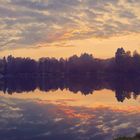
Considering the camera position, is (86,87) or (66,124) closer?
(66,124)

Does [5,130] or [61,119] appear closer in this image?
[5,130]

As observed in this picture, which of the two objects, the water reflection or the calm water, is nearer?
the calm water

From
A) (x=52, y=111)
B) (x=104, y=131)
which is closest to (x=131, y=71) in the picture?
(x=52, y=111)

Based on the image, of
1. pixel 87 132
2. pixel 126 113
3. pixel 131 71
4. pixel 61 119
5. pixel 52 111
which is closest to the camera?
pixel 87 132

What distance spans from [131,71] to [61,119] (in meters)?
163

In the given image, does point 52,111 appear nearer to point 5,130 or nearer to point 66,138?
point 5,130

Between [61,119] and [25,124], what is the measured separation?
4566 millimetres

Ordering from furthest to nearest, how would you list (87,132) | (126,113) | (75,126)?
1. (126,113)
2. (75,126)
3. (87,132)

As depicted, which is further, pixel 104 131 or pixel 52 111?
pixel 52 111

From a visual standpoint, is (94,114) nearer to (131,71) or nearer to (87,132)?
(87,132)

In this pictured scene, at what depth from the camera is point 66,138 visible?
1115 inches

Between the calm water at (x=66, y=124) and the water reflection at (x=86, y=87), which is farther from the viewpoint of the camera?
the water reflection at (x=86, y=87)

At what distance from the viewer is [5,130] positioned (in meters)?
32.0

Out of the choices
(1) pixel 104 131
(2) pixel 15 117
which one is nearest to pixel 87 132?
(1) pixel 104 131
